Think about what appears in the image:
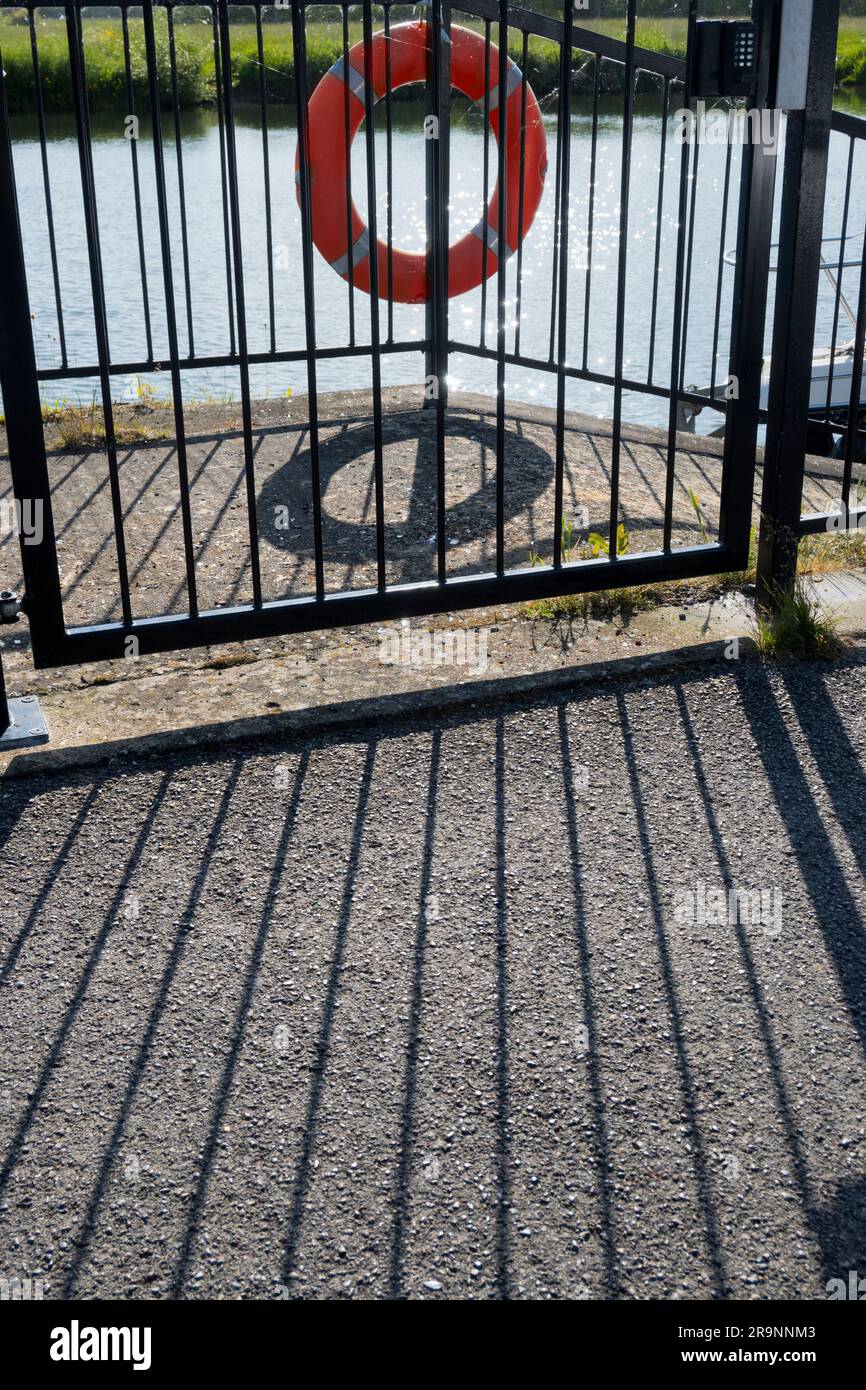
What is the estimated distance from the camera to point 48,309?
948 centimetres

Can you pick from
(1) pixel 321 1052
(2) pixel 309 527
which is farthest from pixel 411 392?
(1) pixel 321 1052

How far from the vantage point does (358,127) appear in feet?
20.9

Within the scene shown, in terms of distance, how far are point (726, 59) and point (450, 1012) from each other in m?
2.65

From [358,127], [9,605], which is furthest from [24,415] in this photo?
[358,127]

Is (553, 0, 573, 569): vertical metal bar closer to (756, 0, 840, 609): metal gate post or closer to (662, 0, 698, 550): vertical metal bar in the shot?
(662, 0, 698, 550): vertical metal bar

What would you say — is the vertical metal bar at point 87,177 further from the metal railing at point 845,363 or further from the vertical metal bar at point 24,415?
the metal railing at point 845,363

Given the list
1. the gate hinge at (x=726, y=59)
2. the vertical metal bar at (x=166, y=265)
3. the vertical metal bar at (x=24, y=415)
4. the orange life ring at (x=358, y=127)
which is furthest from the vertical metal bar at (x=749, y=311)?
the orange life ring at (x=358, y=127)

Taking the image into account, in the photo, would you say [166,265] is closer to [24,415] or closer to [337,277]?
[24,415]

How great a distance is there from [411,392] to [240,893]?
14.4 ft

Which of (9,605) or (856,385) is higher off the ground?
(856,385)

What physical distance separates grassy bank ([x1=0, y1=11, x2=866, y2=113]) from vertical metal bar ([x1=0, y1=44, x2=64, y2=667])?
34.7 feet

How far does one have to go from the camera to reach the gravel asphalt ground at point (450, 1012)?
2141 millimetres

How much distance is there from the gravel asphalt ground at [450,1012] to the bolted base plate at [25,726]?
176 mm

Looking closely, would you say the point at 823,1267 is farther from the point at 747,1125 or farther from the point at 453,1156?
the point at 453,1156
